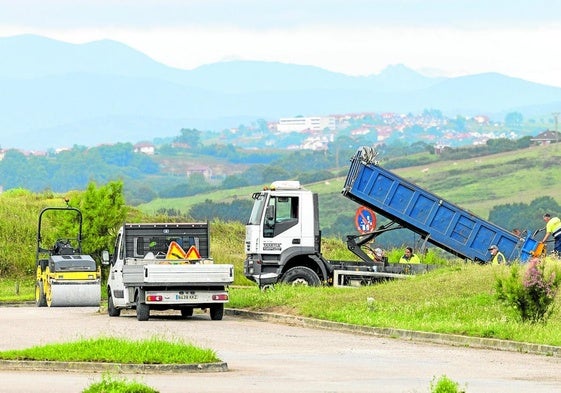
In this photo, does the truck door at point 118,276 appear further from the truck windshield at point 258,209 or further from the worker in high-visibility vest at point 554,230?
the worker in high-visibility vest at point 554,230

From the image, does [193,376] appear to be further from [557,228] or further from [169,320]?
[557,228]

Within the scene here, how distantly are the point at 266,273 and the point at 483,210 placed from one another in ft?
409

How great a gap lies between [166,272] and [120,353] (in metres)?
11.0

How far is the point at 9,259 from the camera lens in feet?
185

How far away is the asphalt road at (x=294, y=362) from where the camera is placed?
57.2ft

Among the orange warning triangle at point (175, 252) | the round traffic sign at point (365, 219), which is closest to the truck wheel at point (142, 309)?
the orange warning triangle at point (175, 252)

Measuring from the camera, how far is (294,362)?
20969mm

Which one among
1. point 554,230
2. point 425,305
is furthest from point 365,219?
point 425,305

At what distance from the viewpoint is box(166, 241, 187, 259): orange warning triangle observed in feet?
109

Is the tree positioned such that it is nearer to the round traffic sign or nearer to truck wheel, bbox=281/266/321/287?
the round traffic sign

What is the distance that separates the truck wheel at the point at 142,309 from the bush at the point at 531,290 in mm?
8334

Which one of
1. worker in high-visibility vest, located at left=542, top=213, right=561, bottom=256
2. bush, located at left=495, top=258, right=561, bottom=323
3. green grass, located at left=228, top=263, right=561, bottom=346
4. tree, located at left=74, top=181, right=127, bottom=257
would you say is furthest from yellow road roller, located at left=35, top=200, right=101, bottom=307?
bush, located at left=495, top=258, right=561, bottom=323

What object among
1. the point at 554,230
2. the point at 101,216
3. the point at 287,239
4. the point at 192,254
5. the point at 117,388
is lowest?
the point at 117,388

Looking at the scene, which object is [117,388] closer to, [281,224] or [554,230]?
[281,224]
